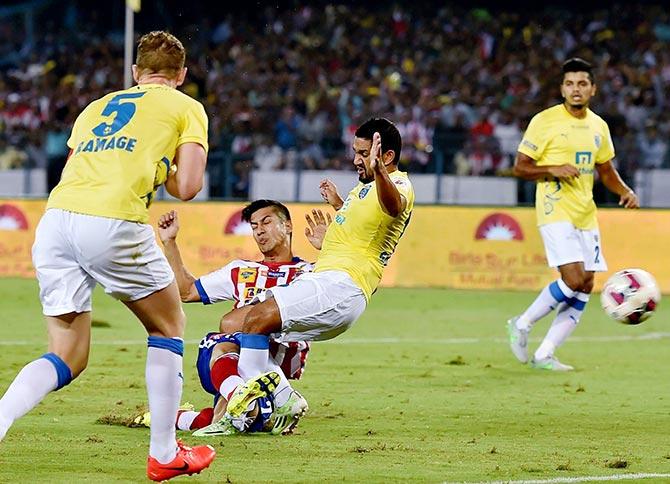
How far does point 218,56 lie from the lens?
1184 inches

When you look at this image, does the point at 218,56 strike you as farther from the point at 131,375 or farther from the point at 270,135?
the point at 131,375

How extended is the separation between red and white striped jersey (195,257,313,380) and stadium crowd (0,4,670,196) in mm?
13833

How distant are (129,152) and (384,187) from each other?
1.85 metres

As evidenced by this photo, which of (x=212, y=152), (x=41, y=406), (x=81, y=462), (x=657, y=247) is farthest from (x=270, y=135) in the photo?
(x=81, y=462)

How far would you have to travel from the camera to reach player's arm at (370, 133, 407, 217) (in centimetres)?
731

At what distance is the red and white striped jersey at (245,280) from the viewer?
847cm

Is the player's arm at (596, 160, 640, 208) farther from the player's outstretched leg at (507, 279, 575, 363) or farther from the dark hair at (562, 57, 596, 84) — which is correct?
the player's outstretched leg at (507, 279, 575, 363)

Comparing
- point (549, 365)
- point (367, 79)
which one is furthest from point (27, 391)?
point (367, 79)

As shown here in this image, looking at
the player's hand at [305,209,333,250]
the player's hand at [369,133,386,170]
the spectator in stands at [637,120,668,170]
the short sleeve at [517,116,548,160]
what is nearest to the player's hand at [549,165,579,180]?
the short sleeve at [517,116,548,160]

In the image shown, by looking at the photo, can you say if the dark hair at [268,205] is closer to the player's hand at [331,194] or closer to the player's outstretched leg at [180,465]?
the player's hand at [331,194]

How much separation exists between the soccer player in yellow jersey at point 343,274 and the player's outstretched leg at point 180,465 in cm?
115

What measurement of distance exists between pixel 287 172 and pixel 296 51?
749 centimetres

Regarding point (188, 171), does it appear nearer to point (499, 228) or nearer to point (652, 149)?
point (499, 228)

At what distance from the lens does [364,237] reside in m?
7.88
